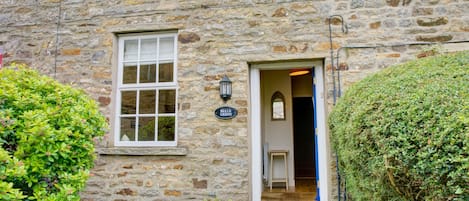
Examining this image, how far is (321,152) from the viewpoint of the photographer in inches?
166

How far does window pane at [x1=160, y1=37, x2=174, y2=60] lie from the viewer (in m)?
4.59

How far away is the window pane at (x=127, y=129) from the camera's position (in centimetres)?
454

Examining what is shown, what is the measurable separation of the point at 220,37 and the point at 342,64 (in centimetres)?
170

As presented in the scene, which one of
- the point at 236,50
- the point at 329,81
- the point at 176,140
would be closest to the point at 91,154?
the point at 176,140

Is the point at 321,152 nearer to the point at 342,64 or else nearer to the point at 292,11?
the point at 342,64

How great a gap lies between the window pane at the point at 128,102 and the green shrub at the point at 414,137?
302cm

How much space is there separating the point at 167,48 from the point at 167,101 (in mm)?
787

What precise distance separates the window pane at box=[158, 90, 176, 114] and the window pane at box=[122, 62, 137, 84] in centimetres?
49

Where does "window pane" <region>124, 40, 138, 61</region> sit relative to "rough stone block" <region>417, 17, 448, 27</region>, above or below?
below

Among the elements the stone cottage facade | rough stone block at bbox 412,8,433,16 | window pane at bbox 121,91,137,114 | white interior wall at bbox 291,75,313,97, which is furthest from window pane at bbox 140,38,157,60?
white interior wall at bbox 291,75,313,97

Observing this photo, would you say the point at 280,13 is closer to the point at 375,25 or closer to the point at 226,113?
the point at 375,25

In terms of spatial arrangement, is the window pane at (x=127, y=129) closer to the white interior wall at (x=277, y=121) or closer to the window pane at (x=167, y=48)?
the window pane at (x=167, y=48)

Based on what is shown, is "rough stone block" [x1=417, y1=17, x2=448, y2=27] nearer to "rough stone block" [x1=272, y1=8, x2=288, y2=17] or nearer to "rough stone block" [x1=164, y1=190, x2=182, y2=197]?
"rough stone block" [x1=272, y1=8, x2=288, y2=17]

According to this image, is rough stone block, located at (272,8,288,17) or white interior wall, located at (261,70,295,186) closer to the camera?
rough stone block, located at (272,8,288,17)
